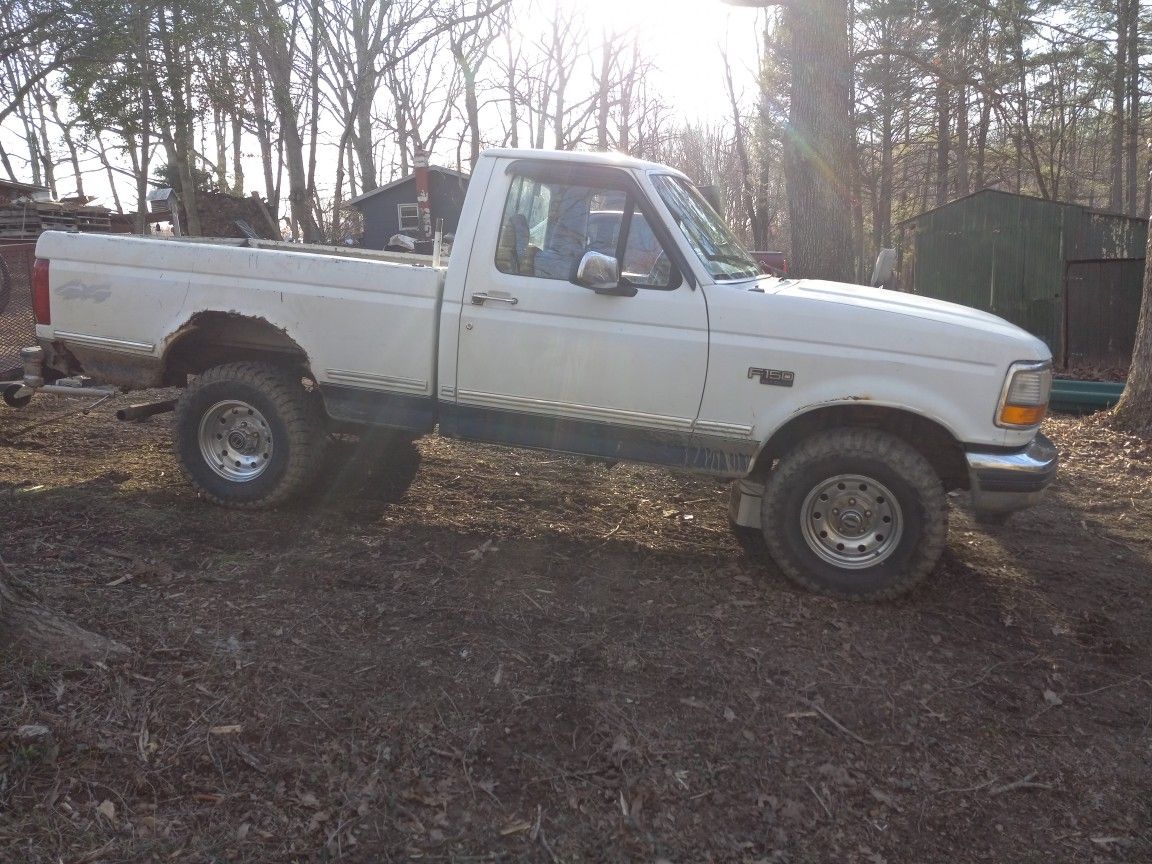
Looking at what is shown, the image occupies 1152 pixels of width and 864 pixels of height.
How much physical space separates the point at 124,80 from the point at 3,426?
14.4 meters

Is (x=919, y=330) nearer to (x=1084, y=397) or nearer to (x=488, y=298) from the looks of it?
(x=488, y=298)

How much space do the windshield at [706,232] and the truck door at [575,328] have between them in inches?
8.5

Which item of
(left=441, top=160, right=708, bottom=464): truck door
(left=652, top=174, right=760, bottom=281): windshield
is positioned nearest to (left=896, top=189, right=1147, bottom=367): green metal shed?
(left=652, top=174, right=760, bottom=281): windshield

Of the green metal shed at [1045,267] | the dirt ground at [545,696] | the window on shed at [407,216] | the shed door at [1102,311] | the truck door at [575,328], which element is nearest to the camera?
the dirt ground at [545,696]

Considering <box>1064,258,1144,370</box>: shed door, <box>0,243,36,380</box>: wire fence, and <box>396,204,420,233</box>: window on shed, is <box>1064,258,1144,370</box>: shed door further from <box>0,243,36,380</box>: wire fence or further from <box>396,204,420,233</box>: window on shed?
<box>396,204,420,233</box>: window on shed

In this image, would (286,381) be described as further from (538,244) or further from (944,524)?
(944,524)

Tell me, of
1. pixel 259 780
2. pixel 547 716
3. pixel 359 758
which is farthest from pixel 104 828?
pixel 547 716

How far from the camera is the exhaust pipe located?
5.50 metres

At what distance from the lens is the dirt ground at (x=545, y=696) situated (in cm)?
276

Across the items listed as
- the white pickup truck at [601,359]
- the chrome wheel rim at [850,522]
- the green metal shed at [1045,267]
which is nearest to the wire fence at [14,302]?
the white pickup truck at [601,359]

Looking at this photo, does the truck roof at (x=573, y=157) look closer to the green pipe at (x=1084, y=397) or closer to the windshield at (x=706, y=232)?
the windshield at (x=706, y=232)

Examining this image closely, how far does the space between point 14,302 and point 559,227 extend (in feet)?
23.1

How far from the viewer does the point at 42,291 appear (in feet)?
18.1

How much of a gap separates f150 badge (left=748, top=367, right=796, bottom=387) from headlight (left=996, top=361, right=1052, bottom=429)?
38.7 inches
